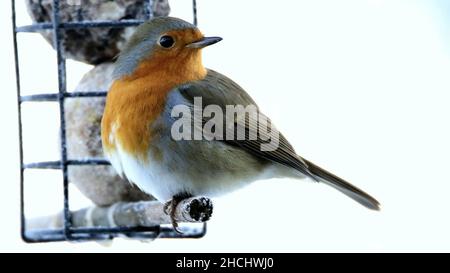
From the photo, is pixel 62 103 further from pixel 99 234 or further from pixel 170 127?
pixel 170 127

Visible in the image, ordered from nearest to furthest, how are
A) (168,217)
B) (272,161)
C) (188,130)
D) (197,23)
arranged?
(168,217), (188,130), (272,161), (197,23)

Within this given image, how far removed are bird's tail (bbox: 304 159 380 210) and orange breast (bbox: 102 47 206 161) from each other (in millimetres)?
742

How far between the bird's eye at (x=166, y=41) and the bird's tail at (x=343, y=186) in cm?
89

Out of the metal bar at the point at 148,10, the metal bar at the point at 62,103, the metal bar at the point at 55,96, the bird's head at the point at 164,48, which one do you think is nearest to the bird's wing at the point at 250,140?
the bird's head at the point at 164,48

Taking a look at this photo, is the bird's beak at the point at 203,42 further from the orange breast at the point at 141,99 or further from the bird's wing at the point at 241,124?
the bird's wing at the point at 241,124

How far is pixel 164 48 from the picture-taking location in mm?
4254

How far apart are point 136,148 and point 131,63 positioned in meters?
0.41

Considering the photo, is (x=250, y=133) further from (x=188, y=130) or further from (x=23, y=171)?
(x=23, y=171)

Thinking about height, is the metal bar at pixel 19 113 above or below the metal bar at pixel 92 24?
below

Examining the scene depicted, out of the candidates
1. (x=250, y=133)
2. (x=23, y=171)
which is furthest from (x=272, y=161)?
(x=23, y=171)

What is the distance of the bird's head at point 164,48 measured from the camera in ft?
13.9

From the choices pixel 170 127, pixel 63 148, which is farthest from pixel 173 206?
pixel 63 148

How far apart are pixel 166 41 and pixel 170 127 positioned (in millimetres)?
382

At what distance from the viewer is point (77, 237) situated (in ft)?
15.3
